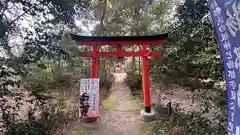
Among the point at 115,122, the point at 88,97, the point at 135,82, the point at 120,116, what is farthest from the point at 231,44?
the point at 135,82

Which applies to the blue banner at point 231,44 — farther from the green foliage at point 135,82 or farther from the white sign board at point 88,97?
the green foliage at point 135,82

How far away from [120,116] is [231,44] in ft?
18.7

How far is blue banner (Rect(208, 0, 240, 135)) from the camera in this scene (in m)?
1.69

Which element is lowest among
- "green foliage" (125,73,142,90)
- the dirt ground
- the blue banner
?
the dirt ground

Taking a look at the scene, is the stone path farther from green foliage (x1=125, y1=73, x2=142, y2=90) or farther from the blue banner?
the blue banner

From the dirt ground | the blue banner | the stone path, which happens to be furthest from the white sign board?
the blue banner

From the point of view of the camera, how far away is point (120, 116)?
7086 millimetres

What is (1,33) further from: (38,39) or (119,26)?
Answer: (119,26)

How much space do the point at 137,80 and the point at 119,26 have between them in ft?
10.1

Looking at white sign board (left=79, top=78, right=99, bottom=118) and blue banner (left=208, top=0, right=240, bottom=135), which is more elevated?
blue banner (left=208, top=0, right=240, bottom=135)

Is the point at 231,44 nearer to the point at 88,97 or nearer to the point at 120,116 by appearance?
the point at 88,97

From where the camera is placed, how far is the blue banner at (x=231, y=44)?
5.54 ft

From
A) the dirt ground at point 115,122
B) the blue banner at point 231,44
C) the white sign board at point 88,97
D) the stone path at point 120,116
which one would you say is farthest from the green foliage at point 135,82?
the blue banner at point 231,44

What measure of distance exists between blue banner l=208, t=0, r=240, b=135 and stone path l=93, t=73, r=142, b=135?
4.12m
